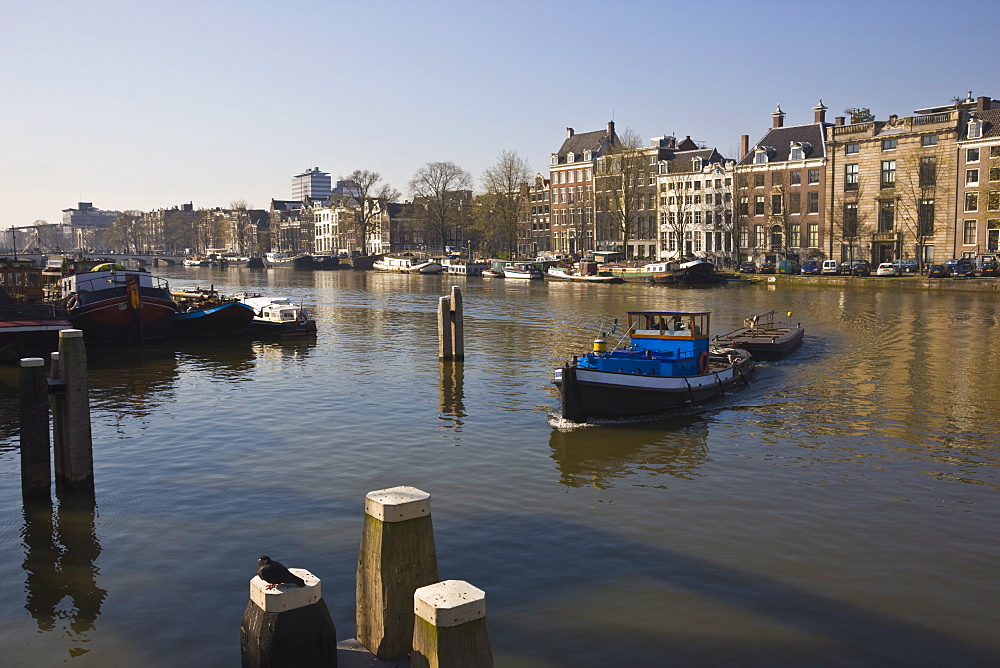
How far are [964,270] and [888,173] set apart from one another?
1707 centimetres

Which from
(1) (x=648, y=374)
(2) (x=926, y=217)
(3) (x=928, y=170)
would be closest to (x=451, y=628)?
(1) (x=648, y=374)

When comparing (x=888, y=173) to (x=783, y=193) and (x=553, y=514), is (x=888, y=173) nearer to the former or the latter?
(x=783, y=193)

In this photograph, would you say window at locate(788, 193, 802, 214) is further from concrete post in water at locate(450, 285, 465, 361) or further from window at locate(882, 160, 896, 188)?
concrete post in water at locate(450, 285, 465, 361)

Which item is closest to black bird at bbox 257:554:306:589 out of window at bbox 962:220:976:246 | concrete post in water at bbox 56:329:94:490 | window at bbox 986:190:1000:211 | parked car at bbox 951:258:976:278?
concrete post in water at bbox 56:329:94:490

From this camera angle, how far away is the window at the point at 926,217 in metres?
73.8

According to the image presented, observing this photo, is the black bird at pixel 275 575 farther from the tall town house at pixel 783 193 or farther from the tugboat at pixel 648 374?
the tall town house at pixel 783 193

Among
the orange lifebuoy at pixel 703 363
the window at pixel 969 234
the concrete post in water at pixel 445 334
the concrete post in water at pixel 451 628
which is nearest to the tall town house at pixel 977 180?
the window at pixel 969 234

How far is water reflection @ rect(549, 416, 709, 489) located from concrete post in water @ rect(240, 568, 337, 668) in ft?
32.0

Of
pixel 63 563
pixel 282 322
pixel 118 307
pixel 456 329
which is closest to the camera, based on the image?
pixel 63 563

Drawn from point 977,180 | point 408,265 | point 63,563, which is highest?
point 977,180

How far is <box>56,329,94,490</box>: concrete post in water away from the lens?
1525 cm

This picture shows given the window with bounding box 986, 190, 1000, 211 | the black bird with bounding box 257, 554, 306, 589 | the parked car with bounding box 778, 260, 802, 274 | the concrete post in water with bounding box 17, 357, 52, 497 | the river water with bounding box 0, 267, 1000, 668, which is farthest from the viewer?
the parked car with bounding box 778, 260, 802, 274

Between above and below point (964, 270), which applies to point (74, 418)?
below

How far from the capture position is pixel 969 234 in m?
→ 73.2
